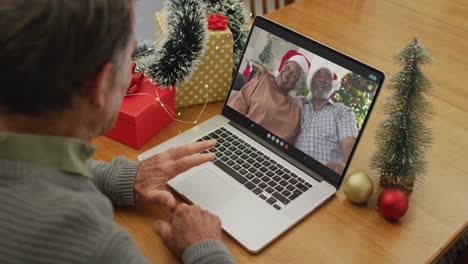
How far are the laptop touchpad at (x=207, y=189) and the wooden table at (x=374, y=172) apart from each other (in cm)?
7

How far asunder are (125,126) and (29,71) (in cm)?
56

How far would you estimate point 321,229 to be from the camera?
1.00 metres

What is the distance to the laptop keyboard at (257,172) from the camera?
105 cm

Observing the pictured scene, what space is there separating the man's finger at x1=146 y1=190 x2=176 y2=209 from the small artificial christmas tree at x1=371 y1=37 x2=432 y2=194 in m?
0.43

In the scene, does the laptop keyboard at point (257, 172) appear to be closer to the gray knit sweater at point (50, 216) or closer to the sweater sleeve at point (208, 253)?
the sweater sleeve at point (208, 253)

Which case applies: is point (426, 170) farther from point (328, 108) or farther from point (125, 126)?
point (125, 126)

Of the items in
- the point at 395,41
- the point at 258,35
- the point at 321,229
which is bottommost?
the point at 321,229

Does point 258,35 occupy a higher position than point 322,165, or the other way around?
point 258,35

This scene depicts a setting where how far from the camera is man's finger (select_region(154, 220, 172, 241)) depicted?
0.94 metres

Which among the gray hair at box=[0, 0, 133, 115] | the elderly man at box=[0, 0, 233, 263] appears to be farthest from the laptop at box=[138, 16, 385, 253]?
the gray hair at box=[0, 0, 133, 115]

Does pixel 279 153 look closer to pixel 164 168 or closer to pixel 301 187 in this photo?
pixel 301 187

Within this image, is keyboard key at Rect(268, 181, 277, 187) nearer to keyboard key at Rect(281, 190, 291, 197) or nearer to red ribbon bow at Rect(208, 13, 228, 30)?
keyboard key at Rect(281, 190, 291, 197)

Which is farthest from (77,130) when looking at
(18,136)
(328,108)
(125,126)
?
(328,108)

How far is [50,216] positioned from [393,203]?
2.05 feet
